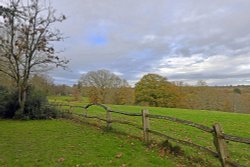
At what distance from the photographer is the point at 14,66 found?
19.2 meters

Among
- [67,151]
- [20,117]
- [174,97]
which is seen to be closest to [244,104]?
[174,97]

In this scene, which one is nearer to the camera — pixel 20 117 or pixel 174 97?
pixel 20 117

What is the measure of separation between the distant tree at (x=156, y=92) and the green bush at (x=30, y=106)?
95.9 feet

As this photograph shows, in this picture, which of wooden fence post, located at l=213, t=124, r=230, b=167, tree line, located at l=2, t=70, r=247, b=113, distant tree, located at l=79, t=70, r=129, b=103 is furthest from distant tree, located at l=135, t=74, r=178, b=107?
wooden fence post, located at l=213, t=124, r=230, b=167

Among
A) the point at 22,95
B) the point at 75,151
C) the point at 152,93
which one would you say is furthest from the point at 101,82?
the point at 75,151

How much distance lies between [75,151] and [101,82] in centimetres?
4662

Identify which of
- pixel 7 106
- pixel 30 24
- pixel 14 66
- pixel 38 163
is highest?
pixel 30 24

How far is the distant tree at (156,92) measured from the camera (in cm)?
4712

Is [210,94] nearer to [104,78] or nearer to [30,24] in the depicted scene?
[104,78]

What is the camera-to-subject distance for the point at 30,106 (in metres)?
19.0

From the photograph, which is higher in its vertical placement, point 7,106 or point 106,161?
point 7,106

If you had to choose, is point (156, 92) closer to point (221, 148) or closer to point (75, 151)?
point (75, 151)

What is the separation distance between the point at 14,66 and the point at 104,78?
36079 mm

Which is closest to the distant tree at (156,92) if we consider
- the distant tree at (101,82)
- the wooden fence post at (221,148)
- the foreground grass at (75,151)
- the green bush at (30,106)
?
the distant tree at (101,82)
